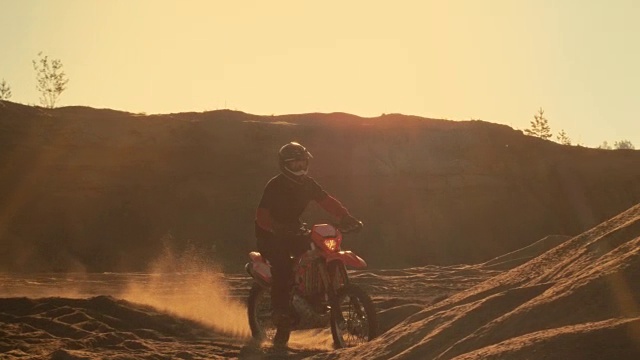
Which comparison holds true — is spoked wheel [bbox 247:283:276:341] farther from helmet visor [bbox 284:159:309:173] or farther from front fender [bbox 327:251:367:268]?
helmet visor [bbox 284:159:309:173]

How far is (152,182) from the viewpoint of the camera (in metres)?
35.1

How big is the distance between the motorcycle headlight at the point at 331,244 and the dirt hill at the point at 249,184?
19089 mm

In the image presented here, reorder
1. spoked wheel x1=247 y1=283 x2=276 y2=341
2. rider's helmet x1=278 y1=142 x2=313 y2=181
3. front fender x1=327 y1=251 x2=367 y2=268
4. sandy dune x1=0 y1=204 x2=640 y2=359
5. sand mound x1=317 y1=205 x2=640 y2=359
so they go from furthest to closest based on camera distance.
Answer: spoked wheel x1=247 y1=283 x2=276 y2=341 < rider's helmet x1=278 y1=142 x2=313 y2=181 < front fender x1=327 y1=251 x2=367 y2=268 < sandy dune x1=0 y1=204 x2=640 y2=359 < sand mound x1=317 y1=205 x2=640 y2=359

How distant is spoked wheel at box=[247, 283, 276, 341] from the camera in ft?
36.0

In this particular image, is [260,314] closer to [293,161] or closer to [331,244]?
[331,244]

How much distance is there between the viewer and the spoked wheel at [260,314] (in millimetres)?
10977

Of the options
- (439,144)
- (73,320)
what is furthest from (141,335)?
(439,144)

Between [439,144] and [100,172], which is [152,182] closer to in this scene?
[100,172]

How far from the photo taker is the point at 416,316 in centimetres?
806

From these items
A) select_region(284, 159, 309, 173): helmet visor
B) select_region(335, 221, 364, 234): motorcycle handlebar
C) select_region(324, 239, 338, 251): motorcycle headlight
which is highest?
select_region(284, 159, 309, 173): helmet visor

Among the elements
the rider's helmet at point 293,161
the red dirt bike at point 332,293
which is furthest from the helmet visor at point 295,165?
the red dirt bike at point 332,293

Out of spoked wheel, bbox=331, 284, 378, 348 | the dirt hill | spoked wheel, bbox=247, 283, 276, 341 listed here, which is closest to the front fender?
spoked wheel, bbox=331, 284, 378, 348

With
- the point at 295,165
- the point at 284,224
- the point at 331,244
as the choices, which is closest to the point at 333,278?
the point at 331,244

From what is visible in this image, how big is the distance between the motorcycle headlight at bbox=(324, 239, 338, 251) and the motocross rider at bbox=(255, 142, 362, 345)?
355mm
